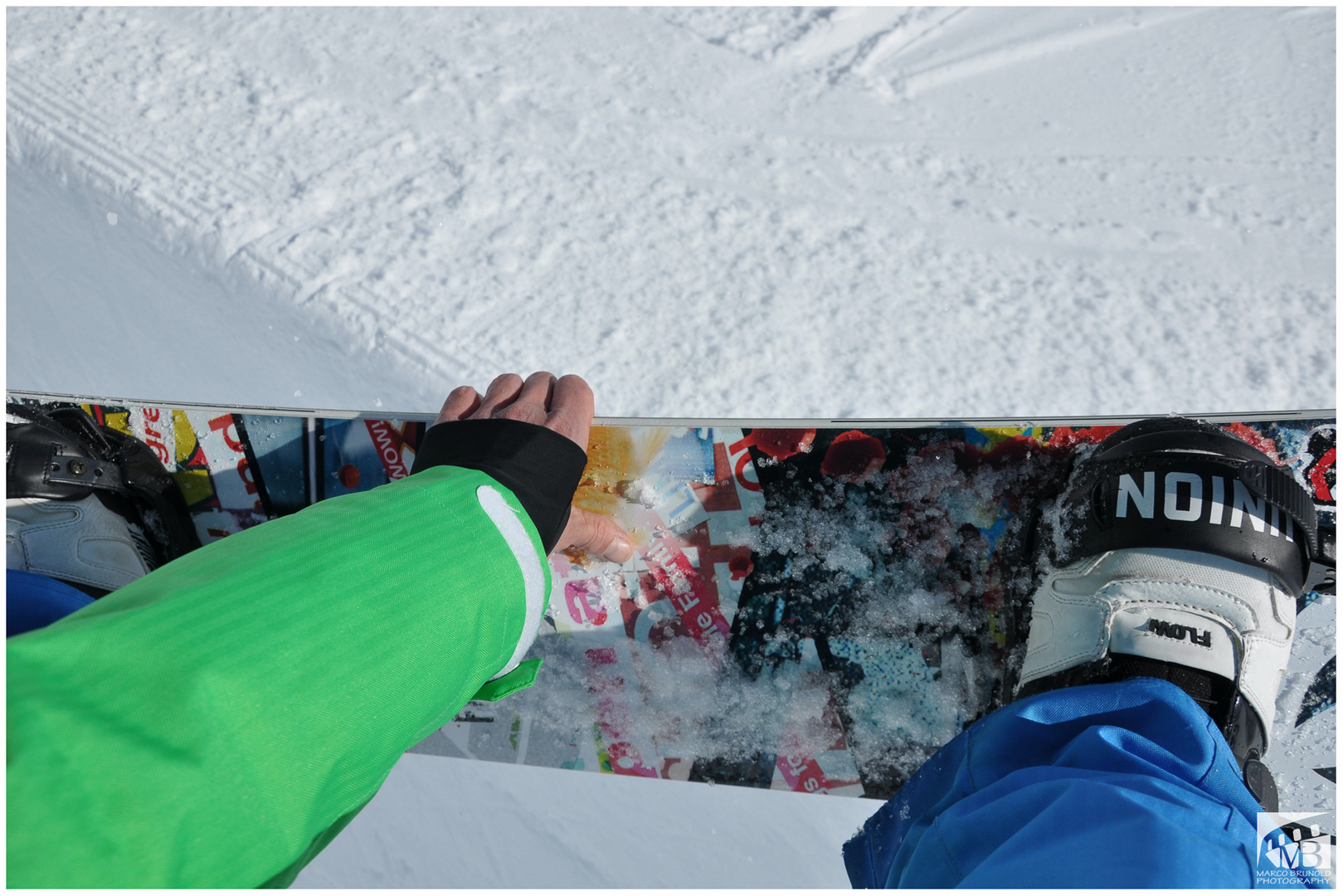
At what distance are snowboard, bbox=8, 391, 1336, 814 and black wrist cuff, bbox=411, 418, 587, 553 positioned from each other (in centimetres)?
22

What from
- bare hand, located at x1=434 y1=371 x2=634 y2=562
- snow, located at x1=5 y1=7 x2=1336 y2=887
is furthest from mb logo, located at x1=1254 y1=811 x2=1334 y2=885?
bare hand, located at x1=434 y1=371 x2=634 y2=562

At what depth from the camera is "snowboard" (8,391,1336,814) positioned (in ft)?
3.10

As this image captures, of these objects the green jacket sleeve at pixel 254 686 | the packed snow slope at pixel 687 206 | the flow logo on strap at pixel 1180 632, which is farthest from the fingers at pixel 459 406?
the flow logo on strap at pixel 1180 632

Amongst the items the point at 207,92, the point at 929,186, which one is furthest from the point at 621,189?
the point at 207,92

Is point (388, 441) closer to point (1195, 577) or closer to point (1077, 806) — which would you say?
point (1077, 806)

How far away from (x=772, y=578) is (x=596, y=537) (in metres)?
0.24

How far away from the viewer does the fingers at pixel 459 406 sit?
0.86 metres

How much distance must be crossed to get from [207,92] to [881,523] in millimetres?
1583

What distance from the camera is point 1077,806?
0.53 m

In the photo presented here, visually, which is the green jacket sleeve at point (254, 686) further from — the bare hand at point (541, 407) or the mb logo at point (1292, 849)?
the mb logo at point (1292, 849)

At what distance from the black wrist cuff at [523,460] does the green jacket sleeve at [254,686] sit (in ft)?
0.28

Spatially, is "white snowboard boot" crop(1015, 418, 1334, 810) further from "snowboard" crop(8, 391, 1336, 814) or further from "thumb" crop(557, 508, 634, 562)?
"thumb" crop(557, 508, 634, 562)

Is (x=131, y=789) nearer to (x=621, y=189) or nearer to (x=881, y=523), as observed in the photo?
(x=881, y=523)

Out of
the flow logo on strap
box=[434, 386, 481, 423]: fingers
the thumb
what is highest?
box=[434, 386, 481, 423]: fingers
